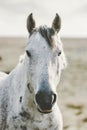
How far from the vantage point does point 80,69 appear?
28969mm

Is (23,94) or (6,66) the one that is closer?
(23,94)

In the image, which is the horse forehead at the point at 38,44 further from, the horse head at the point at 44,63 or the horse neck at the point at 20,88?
the horse neck at the point at 20,88

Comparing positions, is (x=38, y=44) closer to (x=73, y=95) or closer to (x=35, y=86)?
(x=35, y=86)

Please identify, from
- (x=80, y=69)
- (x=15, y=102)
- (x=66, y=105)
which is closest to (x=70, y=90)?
(x=66, y=105)

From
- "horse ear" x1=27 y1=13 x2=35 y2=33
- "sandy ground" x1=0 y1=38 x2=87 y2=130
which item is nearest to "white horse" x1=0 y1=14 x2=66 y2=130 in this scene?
"horse ear" x1=27 y1=13 x2=35 y2=33

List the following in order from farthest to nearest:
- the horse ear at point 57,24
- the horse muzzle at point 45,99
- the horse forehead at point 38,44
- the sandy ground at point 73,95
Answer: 1. the sandy ground at point 73,95
2. the horse ear at point 57,24
3. the horse forehead at point 38,44
4. the horse muzzle at point 45,99

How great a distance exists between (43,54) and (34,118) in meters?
0.95

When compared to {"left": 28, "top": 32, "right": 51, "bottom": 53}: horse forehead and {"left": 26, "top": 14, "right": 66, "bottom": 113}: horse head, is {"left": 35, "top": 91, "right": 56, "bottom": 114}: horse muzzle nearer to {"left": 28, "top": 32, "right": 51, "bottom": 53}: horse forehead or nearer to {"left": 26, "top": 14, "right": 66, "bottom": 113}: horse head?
{"left": 26, "top": 14, "right": 66, "bottom": 113}: horse head

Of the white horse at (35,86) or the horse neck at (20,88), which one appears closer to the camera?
the white horse at (35,86)

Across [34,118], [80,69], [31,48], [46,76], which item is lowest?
[34,118]

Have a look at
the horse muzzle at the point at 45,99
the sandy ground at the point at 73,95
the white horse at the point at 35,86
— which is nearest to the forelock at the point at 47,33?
the white horse at the point at 35,86

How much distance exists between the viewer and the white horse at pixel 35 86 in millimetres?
5263

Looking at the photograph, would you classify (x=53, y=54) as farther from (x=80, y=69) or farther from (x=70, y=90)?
(x=80, y=69)

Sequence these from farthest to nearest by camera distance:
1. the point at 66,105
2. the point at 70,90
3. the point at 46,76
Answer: the point at 70,90 → the point at 66,105 → the point at 46,76
